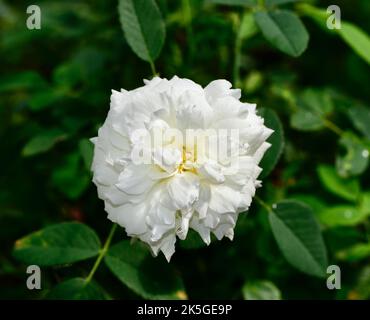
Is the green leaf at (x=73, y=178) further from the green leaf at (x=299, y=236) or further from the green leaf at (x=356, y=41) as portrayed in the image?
the green leaf at (x=356, y=41)

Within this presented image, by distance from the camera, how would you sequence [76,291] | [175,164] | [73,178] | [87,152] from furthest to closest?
[73,178] → [87,152] → [76,291] → [175,164]

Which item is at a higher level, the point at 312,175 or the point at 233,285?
the point at 312,175

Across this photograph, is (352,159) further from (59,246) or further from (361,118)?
(59,246)

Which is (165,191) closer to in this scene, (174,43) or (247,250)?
(247,250)

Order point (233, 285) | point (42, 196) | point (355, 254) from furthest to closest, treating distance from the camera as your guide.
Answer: point (42, 196)
point (233, 285)
point (355, 254)

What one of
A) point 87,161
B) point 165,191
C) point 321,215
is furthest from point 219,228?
point 321,215

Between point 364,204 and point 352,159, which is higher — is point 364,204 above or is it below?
below

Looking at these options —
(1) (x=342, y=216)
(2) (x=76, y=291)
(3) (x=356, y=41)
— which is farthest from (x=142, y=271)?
(3) (x=356, y=41)

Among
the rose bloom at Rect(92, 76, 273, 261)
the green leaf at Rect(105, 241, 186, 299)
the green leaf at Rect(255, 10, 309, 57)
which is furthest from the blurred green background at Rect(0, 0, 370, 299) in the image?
the rose bloom at Rect(92, 76, 273, 261)

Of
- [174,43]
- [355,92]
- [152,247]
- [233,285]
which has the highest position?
[174,43]
